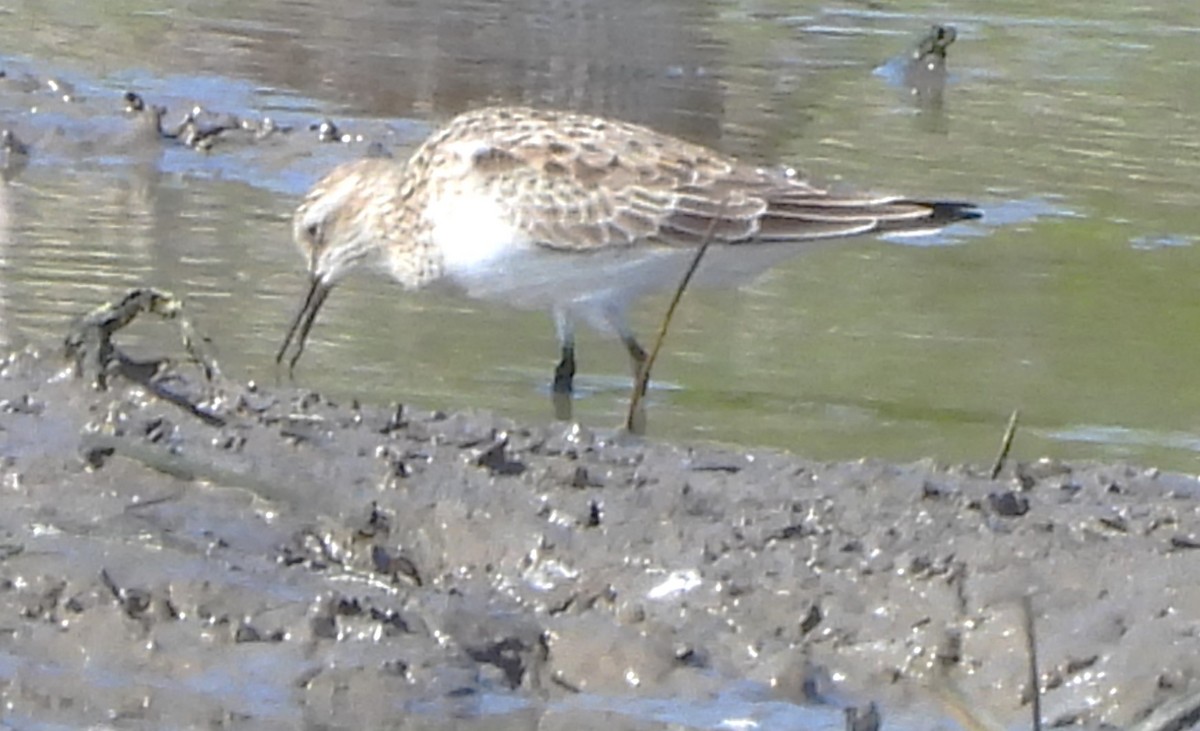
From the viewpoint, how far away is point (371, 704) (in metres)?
5.07

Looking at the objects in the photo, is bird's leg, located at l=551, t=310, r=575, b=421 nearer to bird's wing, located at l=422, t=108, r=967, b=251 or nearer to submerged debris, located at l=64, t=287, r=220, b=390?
bird's wing, located at l=422, t=108, r=967, b=251

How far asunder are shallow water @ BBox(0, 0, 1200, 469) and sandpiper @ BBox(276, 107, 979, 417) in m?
0.29

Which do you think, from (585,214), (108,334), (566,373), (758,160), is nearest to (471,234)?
(585,214)

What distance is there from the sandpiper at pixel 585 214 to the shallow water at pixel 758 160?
0.29 m

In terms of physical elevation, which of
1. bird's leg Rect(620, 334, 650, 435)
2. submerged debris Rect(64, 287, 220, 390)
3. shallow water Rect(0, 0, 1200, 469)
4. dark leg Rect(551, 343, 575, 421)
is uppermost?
submerged debris Rect(64, 287, 220, 390)

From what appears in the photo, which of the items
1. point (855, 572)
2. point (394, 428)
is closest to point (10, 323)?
point (394, 428)

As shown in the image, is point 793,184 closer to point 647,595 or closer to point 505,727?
point 647,595

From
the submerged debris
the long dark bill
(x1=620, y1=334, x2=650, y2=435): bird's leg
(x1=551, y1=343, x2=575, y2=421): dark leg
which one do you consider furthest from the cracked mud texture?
the long dark bill

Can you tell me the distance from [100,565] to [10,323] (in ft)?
9.32

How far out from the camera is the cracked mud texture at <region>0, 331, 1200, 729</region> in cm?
520

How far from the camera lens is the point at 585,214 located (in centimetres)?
775

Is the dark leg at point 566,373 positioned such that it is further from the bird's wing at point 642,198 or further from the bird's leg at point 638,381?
the bird's wing at point 642,198

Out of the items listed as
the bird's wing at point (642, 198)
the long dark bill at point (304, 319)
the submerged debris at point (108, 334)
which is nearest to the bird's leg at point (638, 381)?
the bird's wing at point (642, 198)

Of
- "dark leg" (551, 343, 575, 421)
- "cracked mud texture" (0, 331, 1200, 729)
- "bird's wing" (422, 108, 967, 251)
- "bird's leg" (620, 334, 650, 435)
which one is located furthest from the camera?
"dark leg" (551, 343, 575, 421)
